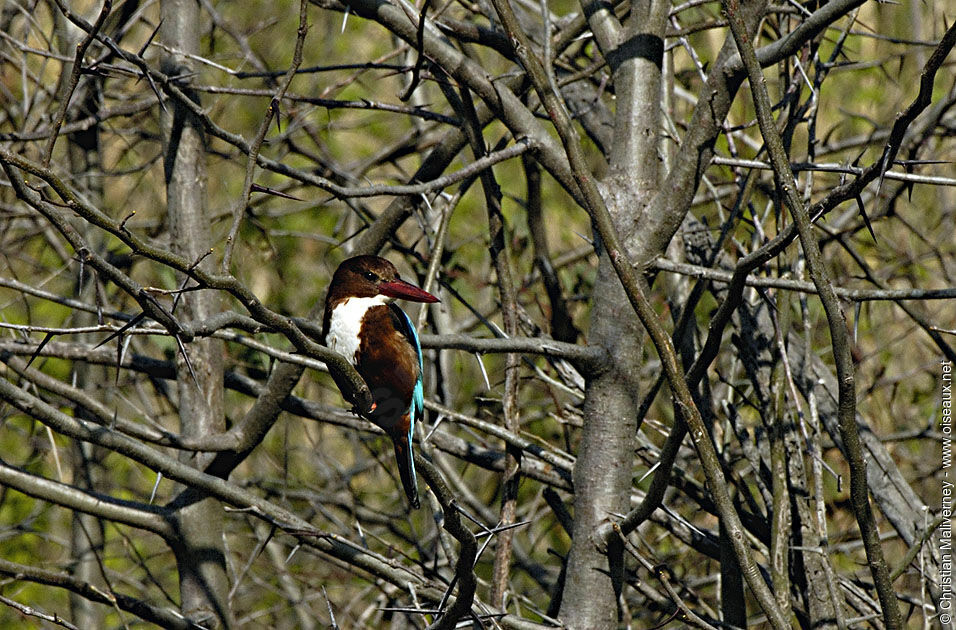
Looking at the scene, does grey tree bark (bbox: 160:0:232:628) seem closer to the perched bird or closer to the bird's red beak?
the perched bird

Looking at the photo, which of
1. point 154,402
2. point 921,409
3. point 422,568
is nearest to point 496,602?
point 422,568

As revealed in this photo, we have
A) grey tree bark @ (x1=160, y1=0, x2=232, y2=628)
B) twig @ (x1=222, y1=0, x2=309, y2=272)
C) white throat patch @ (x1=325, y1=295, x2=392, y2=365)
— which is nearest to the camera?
twig @ (x1=222, y1=0, x2=309, y2=272)

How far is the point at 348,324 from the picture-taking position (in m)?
2.89

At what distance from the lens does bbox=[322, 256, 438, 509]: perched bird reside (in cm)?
274

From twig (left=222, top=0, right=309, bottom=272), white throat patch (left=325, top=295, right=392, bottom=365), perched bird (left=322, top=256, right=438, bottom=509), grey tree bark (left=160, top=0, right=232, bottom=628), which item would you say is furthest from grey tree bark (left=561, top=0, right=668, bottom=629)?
grey tree bark (left=160, top=0, right=232, bottom=628)

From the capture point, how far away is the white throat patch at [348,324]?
2865 millimetres

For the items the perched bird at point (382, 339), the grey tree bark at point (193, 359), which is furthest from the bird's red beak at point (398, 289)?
the grey tree bark at point (193, 359)

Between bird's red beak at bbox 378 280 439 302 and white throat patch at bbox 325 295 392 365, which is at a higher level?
bird's red beak at bbox 378 280 439 302

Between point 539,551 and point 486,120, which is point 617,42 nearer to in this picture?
point 486,120

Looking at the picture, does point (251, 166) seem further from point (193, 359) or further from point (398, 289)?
point (193, 359)

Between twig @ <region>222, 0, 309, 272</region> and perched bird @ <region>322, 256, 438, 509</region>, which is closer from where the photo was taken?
twig @ <region>222, 0, 309, 272</region>

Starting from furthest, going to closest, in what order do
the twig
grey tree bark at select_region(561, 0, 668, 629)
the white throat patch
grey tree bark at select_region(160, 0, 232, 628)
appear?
grey tree bark at select_region(160, 0, 232, 628) < the white throat patch < grey tree bark at select_region(561, 0, 668, 629) < the twig

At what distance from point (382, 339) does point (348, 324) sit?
118 mm

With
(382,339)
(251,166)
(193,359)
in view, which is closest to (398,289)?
(382,339)
